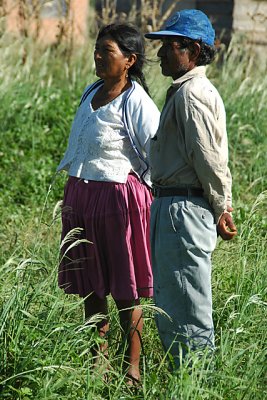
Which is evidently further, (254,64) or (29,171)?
(254,64)

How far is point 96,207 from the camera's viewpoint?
457 cm

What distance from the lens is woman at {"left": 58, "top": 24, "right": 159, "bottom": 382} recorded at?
4.55m

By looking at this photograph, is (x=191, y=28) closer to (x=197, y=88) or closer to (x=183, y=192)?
(x=197, y=88)

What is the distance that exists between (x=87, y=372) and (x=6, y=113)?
4.98 metres

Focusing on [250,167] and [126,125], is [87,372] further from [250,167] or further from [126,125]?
[250,167]

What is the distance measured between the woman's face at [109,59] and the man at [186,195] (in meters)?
0.58

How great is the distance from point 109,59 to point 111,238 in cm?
Answer: 94

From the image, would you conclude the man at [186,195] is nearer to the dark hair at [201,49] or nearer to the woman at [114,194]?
the dark hair at [201,49]

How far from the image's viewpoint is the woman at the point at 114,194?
14.9ft

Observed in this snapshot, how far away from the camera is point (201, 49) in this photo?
4.07 m

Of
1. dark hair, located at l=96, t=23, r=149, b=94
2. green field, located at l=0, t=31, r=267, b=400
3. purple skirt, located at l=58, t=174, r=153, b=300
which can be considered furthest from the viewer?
dark hair, located at l=96, t=23, r=149, b=94

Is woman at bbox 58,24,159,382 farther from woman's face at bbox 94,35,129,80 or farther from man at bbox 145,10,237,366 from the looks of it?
man at bbox 145,10,237,366

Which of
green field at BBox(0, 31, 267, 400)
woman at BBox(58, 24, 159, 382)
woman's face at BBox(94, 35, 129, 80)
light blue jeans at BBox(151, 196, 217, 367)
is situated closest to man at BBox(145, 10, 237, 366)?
light blue jeans at BBox(151, 196, 217, 367)

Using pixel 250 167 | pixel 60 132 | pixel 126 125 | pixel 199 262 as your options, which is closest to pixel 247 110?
pixel 250 167
